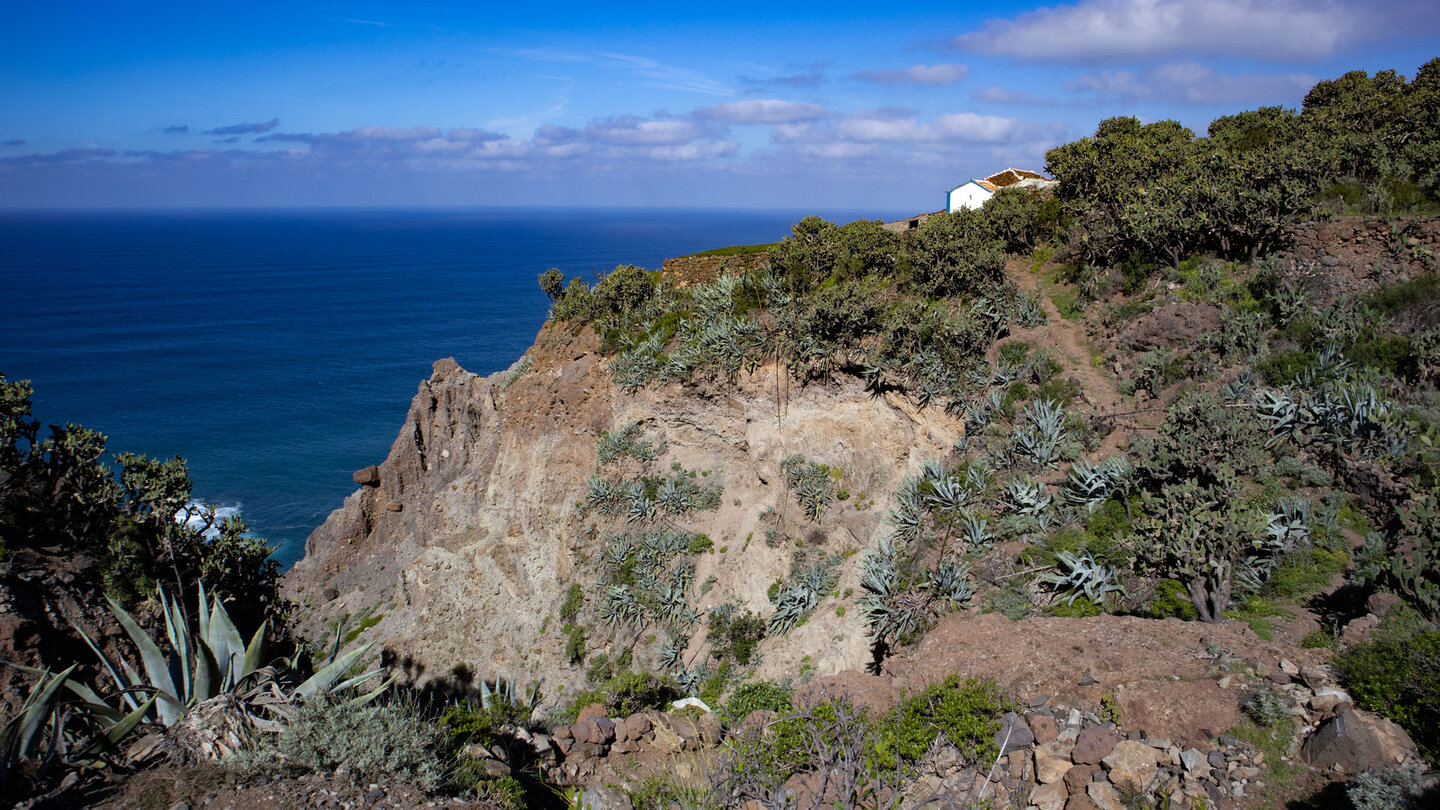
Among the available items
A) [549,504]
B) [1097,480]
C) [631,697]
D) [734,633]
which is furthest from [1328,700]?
[549,504]

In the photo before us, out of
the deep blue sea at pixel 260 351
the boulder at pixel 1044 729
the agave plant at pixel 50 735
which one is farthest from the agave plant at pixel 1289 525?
the deep blue sea at pixel 260 351

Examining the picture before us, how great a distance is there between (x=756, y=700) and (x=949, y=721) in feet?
13.5

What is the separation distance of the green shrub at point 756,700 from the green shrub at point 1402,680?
21.6 feet

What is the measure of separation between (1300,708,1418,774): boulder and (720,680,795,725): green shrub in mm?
6083

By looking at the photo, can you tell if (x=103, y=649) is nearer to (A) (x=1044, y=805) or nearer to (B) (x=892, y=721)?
(B) (x=892, y=721)

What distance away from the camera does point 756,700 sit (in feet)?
36.7

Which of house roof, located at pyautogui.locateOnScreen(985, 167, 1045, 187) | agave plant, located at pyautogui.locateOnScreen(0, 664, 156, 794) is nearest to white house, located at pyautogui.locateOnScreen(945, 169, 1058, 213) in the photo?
house roof, located at pyautogui.locateOnScreen(985, 167, 1045, 187)

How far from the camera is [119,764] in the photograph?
6004 mm

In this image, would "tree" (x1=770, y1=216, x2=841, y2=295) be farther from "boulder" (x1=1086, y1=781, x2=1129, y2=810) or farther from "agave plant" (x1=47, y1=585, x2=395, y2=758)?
"agave plant" (x1=47, y1=585, x2=395, y2=758)

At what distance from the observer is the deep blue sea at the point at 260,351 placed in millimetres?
45281

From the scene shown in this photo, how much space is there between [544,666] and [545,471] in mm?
5861

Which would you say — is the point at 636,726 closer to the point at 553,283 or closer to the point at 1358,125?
the point at 553,283

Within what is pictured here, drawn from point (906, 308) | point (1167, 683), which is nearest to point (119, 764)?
point (1167, 683)

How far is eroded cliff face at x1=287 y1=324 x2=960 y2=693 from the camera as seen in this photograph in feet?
52.6
